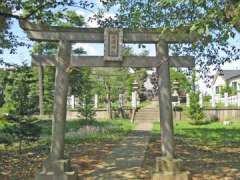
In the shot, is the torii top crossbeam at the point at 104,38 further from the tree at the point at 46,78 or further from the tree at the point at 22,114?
the tree at the point at 46,78

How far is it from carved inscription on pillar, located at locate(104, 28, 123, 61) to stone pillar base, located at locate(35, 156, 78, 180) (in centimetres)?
210

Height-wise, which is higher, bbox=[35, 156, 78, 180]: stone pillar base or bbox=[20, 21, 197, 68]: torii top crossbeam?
bbox=[20, 21, 197, 68]: torii top crossbeam

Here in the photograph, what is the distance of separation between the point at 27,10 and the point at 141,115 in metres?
18.5

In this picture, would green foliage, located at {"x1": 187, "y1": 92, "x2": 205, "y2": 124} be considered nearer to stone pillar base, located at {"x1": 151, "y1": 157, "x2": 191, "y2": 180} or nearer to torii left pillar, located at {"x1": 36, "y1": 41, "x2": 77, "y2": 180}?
stone pillar base, located at {"x1": 151, "y1": 157, "x2": 191, "y2": 180}

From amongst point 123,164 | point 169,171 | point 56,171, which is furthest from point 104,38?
point 123,164

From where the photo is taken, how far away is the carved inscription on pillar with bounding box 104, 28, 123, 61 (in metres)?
8.84

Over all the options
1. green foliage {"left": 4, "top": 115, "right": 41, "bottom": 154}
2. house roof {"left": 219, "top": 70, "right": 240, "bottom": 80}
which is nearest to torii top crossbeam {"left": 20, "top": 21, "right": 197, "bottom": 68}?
green foliage {"left": 4, "top": 115, "right": 41, "bottom": 154}

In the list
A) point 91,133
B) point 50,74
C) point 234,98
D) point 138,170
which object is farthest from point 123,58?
point 50,74

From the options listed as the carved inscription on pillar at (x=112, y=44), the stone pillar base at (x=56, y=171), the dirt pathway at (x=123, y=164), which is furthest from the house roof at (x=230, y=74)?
the stone pillar base at (x=56, y=171)

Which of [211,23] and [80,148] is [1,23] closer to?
[80,148]

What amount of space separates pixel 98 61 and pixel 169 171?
2.41 m

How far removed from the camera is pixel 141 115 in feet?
99.9

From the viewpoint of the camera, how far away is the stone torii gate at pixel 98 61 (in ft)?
28.7

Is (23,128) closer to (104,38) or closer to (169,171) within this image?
(104,38)
